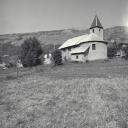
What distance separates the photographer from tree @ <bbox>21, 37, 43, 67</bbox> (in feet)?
121

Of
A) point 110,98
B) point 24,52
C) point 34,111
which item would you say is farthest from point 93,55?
point 34,111

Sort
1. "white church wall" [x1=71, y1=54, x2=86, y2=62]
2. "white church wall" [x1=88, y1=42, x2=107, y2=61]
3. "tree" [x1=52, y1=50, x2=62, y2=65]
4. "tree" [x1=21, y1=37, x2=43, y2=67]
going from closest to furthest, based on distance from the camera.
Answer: "tree" [x1=52, y1=50, x2=62, y2=65], "tree" [x1=21, y1=37, x2=43, y2=67], "white church wall" [x1=71, y1=54, x2=86, y2=62], "white church wall" [x1=88, y1=42, x2=107, y2=61]

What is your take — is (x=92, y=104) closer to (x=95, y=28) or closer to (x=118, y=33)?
(x=95, y=28)

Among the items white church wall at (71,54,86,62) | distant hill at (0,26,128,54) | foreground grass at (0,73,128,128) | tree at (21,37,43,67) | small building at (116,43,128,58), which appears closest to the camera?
foreground grass at (0,73,128,128)

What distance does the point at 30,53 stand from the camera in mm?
37062

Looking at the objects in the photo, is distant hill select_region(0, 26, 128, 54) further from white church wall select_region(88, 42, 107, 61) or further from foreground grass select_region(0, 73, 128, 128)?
foreground grass select_region(0, 73, 128, 128)

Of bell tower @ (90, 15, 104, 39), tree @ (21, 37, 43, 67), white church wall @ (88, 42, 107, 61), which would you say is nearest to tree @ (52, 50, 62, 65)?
tree @ (21, 37, 43, 67)

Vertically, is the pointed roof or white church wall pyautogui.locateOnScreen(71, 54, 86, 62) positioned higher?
the pointed roof

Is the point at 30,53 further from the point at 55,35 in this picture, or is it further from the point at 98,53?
the point at 55,35

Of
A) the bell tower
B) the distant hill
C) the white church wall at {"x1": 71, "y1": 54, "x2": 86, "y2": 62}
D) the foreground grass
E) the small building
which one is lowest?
the foreground grass

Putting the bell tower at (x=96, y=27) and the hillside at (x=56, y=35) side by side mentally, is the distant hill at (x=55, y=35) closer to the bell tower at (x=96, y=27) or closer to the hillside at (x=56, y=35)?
the hillside at (x=56, y=35)

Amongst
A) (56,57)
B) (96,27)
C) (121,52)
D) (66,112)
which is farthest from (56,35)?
(66,112)

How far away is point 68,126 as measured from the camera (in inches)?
224

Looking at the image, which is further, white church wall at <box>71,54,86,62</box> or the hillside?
the hillside
